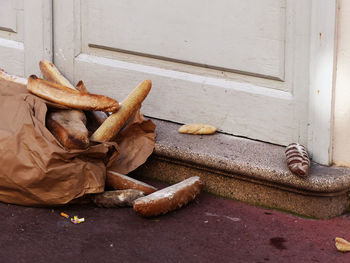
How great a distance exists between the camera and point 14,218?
321 cm

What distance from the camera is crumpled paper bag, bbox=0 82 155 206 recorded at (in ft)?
10.3

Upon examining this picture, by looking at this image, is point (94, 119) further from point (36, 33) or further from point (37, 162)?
point (36, 33)

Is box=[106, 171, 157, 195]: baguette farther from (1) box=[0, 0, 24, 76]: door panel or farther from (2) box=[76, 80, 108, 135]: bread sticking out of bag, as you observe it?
(1) box=[0, 0, 24, 76]: door panel

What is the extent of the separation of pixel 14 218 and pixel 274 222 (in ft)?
3.52

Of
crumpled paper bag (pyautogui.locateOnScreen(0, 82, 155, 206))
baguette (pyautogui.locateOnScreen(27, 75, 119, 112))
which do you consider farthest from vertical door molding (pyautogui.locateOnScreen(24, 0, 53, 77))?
crumpled paper bag (pyautogui.locateOnScreen(0, 82, 155, 206))

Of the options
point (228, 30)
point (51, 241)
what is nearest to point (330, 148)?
point (228, 30)

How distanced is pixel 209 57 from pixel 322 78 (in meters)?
0.60

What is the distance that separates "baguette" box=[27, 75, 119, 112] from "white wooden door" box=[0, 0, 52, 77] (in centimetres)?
72

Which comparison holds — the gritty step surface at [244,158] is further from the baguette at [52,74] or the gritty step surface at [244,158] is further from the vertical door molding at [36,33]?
the vertical door molding at [36,33]

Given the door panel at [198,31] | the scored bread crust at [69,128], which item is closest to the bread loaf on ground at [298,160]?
the door panel at [198,31]

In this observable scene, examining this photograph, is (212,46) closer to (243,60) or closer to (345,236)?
(243,60)

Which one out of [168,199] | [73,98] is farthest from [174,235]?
[73,98]

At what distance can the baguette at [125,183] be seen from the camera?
3.33m

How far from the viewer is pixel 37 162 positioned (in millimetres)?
3141
